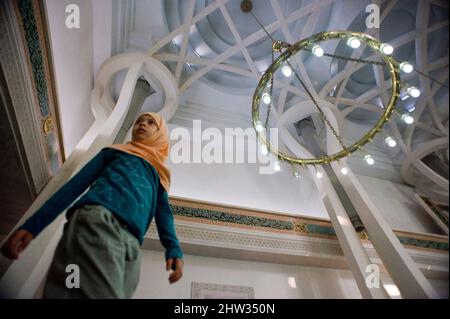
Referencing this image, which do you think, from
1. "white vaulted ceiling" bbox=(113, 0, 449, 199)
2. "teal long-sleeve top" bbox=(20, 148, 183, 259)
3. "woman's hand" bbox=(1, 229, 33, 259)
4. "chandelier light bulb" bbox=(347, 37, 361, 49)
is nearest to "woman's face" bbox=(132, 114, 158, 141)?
"teal long-sleeve top" bbox=(20, 148, 183, 259)

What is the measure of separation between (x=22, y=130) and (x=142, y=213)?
68.4 inches

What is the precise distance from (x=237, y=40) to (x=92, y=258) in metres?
3.73

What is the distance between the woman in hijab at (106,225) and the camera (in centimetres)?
85

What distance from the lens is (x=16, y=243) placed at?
0.90 m

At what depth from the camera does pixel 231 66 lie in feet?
13.3

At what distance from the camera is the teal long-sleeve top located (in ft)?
3.37

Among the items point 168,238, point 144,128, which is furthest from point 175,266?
point 144,128

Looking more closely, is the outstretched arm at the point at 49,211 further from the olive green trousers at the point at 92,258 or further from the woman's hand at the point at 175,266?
the woman's hand at the point at 175,266

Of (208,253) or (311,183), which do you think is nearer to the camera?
(208,253)

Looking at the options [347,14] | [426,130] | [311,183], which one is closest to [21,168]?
[426,130]

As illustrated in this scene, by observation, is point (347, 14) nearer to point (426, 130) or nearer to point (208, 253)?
point (426, 130)

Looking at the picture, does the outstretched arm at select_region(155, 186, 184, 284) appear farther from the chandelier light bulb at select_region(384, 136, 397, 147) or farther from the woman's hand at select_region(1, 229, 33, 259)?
the chandelier light bulb at select_region(384, 136, 397, 147)
